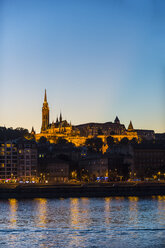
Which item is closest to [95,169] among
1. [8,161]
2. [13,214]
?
[8,161]

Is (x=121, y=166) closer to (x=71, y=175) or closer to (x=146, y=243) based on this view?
(x=71, y=175)

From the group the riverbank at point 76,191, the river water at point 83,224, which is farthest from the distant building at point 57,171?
the river water at point 83,224

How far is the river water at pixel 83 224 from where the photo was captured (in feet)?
163

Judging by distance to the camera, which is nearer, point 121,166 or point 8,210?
point 8,210

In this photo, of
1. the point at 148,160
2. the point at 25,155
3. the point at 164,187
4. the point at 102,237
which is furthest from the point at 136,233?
the point at 148,160

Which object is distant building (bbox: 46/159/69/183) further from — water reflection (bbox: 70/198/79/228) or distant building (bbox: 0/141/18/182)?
water reflection (bbox: 70/198/79/228)

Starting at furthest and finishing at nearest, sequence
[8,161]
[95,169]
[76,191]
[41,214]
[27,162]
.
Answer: [95,169]
[27,162]
[8,161]
[76,191]
[41,214]

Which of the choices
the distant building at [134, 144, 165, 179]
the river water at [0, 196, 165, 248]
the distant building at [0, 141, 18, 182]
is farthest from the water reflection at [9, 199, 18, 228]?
the distant building at [134, 144, 165, 179]

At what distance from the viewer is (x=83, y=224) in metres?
61.0

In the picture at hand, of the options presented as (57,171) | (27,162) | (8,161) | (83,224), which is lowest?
Answer: (83,224)

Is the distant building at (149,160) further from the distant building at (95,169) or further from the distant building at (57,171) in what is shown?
the distant building at (57,171)

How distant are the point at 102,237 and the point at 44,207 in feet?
101

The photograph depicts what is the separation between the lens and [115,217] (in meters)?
68.1

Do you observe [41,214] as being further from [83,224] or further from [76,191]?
[76,191]
